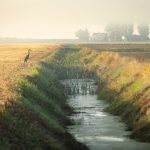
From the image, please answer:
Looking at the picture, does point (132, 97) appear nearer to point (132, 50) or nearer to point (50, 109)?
point (50, 109)

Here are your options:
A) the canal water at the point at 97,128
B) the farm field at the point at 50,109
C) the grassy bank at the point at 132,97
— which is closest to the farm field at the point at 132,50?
the grassy bank at the point at 132,97

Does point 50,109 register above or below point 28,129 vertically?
below

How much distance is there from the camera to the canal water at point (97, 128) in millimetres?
27953

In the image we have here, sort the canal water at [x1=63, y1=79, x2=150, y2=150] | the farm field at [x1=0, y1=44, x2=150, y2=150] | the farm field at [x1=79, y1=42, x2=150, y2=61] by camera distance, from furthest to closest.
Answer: the farm field at [x1=79, y1=42, x2=150, y2=61], the canal water at [x1=63, y1=79, x2=150, y2=150], the farm field at [x1=0, y1=44, x2=150, y2=150]

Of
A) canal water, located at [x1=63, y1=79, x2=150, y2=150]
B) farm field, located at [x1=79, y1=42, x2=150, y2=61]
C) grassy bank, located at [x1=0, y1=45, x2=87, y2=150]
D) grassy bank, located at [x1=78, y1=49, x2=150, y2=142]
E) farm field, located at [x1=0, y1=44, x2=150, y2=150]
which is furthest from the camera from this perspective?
farm field, located at [x1=79, y1=42, x2=150, y2=61]

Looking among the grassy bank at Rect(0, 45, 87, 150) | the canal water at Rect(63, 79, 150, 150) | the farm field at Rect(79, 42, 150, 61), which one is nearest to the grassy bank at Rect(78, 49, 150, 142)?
the canal water at Rect(63, 79, 150, 150)

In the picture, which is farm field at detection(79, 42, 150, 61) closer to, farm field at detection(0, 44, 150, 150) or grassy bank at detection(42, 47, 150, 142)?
grassy bank at detection(42, 47, 150, 142)

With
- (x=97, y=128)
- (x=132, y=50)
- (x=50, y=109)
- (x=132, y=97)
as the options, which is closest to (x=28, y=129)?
(x=97, y=128)

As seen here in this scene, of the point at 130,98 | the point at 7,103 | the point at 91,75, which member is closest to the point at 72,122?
the point at 130,98

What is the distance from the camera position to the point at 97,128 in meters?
33.5

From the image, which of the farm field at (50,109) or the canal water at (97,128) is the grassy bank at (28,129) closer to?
the farm field at (50,109)

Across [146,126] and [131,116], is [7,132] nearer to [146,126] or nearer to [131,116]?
[146,126]

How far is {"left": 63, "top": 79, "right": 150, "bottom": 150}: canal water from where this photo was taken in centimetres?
2795

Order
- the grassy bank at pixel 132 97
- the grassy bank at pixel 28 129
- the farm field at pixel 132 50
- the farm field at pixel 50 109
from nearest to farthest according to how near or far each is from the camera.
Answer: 1. the grassy bank at pixel 28 129
2. the farm field at pixel 50 109
3. the grassy bank at pixel 132 97
4. the farm field at pixel 132 50
